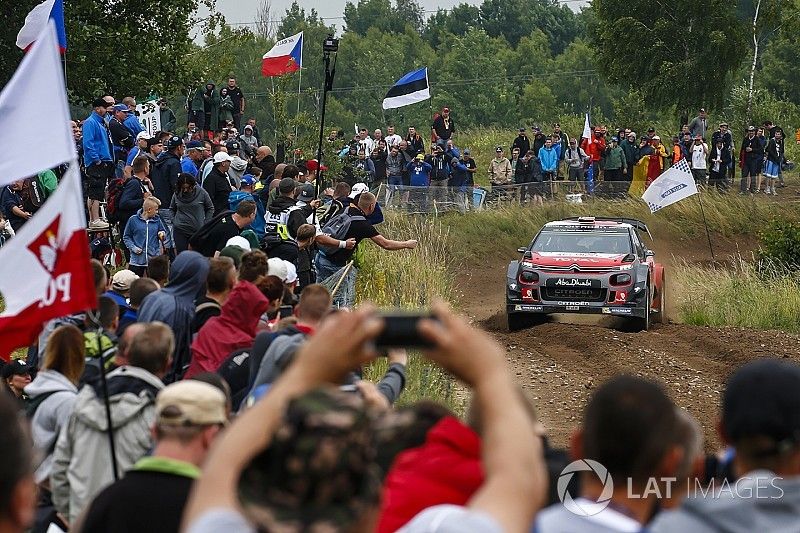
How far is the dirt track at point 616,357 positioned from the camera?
1592 centimetres

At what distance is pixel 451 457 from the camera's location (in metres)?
3.84

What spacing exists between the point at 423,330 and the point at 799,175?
3648 centimetres

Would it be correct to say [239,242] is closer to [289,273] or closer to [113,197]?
[289,273]

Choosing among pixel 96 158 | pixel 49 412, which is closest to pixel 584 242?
pixel 96 158

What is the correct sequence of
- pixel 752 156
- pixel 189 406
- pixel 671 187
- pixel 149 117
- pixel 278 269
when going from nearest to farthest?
pixel 189 406 < pixel 278 269 < pixel 671 187 < pixel 149 117 < pixel 752 156

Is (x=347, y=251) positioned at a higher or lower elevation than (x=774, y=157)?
higher

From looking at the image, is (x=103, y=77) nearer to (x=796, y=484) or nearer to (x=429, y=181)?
(x=429, y=181)

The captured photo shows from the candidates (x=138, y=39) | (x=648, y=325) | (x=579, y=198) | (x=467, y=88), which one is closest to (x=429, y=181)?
(x=579, y=198)

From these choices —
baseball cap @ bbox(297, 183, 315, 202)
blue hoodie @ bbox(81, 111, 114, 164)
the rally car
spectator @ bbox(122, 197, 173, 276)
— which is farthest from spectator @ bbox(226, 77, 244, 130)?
spectator @ bbox(122, 197, 173, 276)

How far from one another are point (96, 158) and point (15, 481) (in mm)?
16894

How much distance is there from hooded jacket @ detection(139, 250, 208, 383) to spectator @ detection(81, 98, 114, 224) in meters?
9.32

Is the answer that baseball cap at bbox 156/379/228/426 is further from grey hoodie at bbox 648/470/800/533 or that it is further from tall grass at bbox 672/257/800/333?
tall grass at bbox 672/257/800/333

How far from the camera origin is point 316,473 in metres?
2.51

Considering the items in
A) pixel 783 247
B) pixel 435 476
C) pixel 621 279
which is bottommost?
pixel 783 247
